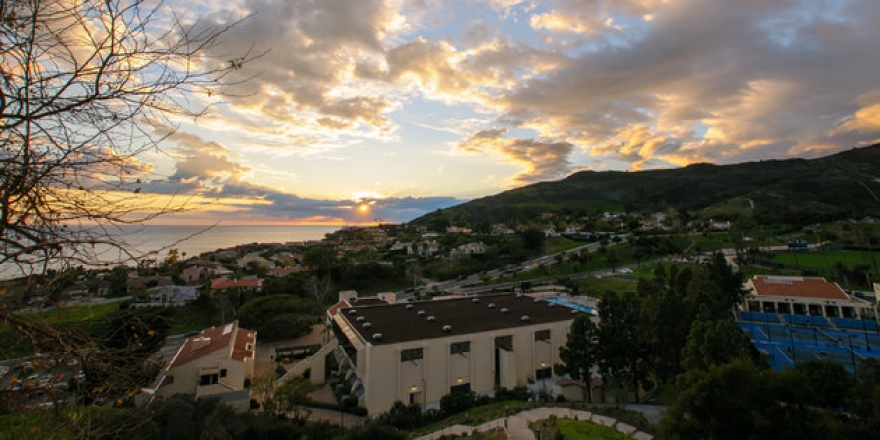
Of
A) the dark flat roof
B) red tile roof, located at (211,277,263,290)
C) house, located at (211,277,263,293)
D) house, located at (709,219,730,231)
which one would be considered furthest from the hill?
house, located at (211,277,263,293)

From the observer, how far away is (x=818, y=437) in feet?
28.0

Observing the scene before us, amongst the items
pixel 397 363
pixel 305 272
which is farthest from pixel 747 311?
pixel 305 272

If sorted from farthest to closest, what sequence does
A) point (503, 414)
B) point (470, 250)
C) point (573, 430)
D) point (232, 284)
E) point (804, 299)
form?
1. point (470, 250)
2. point (232, 284)
3. point (804, 299)
4. point (503, 414)
5. point (573, 430)

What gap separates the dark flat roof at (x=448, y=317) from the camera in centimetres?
1877

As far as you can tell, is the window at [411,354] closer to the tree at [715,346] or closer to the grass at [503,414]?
the grass at [503,414]

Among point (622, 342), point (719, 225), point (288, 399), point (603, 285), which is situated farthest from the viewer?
point (719, 225)

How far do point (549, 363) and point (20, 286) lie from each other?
69.3 feet

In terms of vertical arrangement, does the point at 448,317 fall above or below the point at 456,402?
above

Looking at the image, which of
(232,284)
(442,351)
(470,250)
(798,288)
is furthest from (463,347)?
(470,250)

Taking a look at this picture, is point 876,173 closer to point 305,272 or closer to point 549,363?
point 549,363

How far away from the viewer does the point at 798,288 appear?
2847 cm

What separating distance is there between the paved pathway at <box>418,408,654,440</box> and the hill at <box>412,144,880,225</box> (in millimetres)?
51171

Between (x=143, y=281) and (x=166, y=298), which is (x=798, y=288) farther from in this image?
(x=166, y=298)

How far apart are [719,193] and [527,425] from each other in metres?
132
